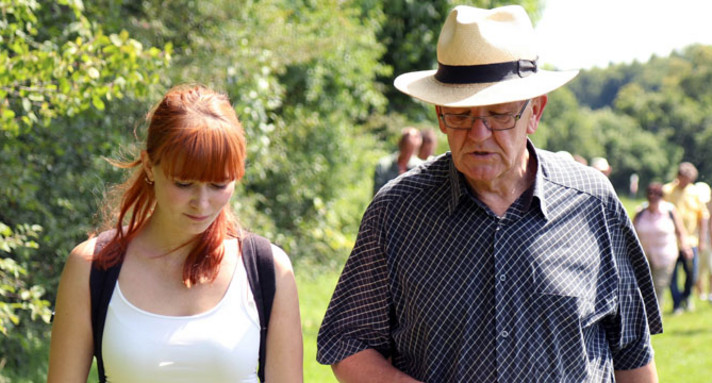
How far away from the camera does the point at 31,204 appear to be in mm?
6129

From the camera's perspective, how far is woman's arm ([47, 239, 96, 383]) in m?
2.84

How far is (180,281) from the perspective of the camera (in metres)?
2.96

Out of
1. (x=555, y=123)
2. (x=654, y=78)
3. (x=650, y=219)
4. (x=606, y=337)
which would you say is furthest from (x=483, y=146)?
(x=654, y=78)

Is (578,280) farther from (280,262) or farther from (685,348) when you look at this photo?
(685,348)

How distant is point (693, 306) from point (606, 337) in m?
11.4

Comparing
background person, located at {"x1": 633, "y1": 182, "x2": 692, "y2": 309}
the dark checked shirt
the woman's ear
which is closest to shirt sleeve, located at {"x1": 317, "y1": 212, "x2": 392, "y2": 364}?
the dark checked shirt

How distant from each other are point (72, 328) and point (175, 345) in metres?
0.31

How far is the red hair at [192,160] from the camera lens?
2.77 metres

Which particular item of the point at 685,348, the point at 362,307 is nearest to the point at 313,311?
the point at 685,348

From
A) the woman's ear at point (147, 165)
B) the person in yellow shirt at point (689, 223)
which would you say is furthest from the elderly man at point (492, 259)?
the person in yellow shirt at point (689, 223)

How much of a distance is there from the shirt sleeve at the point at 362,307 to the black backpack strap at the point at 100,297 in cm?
70

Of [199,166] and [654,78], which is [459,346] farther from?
[654,78]

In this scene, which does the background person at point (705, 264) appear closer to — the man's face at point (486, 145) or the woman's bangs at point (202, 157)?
the man's face at point (486, 145)

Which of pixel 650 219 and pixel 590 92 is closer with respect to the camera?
pixel 650 219
